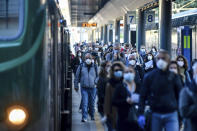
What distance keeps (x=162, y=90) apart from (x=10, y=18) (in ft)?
8.95

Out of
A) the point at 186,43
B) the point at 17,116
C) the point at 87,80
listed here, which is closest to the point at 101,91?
the point at 87,80

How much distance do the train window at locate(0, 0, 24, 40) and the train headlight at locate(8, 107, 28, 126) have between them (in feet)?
2.58

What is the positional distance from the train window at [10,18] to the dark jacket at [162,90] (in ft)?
8.47

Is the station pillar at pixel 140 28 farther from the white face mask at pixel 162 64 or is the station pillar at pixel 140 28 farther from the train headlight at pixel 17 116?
the train headlight at pixel 17 116

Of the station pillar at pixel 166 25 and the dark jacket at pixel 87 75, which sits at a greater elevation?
the station pillar at pixel 166 25

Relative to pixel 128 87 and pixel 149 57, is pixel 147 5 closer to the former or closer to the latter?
pixel 149 57

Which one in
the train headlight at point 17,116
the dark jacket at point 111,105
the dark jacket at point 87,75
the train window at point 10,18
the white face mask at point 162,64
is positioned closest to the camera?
the train headlight at point 17,116

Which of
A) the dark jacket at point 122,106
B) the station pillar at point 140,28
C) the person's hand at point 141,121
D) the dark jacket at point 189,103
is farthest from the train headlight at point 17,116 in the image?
the station pillar at point 140,28

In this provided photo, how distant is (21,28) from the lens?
5.07 meters

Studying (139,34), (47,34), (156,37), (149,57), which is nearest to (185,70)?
(47,34)

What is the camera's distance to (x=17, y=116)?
499 cm

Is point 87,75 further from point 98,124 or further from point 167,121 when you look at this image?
point 167,121

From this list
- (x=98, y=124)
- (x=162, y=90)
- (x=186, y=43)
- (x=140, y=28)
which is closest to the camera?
(x=162, y=90)

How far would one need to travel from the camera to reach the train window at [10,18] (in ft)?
16.6
